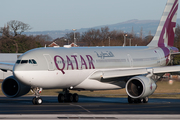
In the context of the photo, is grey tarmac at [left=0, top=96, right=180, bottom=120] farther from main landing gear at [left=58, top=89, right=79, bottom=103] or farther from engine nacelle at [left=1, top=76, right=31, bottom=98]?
main landing gear at [left=58, top=89, right=79, bottom=103]

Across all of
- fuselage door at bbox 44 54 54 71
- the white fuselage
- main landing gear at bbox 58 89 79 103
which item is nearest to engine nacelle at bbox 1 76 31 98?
main landing gear at bbox 58 89 79 103

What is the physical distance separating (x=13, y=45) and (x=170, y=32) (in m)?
70.0

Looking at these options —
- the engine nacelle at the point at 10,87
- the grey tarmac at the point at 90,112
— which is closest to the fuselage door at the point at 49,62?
the grey tarmac at the point at 90,112

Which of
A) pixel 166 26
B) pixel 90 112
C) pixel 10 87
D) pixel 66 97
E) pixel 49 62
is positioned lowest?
pixel 66 97

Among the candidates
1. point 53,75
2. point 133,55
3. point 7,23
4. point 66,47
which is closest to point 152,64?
point 133,55

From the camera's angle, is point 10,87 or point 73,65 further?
point 10,87

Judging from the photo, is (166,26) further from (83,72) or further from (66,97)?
(66,97)

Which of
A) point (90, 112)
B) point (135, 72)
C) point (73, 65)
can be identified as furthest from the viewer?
point (135, 72)

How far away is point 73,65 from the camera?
1002 inches

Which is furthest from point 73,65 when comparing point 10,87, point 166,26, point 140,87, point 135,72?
point 166,26

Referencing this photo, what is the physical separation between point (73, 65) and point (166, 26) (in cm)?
1457

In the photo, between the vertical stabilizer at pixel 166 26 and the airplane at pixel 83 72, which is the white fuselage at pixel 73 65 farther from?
the vertical stabilizer at pixel 166 26

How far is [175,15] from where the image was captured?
37156 millimetres

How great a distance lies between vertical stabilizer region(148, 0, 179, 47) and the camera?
3616 centimetres
